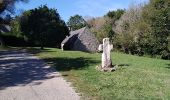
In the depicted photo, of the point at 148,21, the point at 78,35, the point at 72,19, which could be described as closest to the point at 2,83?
the point at 148,21

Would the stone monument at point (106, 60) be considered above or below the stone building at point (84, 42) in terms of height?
below

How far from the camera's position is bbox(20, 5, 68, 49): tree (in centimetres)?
4881

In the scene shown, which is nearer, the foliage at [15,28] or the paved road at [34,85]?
the paved road at [34,85]

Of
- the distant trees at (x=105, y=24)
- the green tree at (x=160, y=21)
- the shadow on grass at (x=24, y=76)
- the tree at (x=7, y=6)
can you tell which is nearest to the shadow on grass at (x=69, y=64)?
the shadow on grass at (x=24, y=76)

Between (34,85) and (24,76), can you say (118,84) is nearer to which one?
(34,85)

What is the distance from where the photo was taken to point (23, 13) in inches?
2083

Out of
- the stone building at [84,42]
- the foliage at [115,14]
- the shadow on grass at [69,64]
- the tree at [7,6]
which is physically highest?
the foliage at [115,14]

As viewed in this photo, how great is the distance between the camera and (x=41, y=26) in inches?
1907

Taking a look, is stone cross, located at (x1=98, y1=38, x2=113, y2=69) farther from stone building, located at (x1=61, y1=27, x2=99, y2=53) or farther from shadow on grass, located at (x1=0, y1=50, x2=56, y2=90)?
stone building, located at (x1=61, y1=27, x2=99, y2=53)

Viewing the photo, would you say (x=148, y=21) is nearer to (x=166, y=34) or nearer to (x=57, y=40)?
(x=166, y=34)

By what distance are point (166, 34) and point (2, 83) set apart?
39.3 ft

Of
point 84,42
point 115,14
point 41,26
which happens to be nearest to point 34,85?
point 41,26

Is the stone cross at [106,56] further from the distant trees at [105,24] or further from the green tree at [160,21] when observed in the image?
the distant trees at [105,24]

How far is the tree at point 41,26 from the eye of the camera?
48812 millimetres
